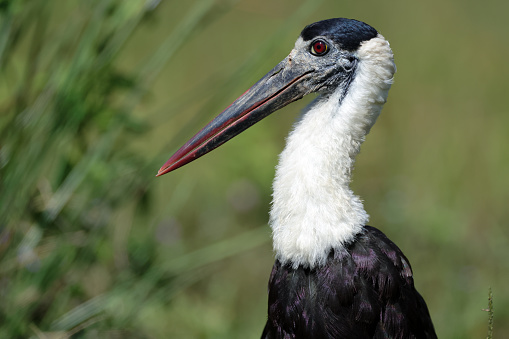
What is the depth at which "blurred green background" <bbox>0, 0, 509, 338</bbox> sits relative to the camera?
2.88 meters

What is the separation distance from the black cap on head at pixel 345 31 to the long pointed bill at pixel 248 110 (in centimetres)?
14

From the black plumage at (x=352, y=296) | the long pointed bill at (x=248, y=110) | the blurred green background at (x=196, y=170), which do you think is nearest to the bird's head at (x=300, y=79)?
the long pointed bill at (x=248, y=110)

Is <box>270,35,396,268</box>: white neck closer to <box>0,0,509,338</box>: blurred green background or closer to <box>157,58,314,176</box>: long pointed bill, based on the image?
<box>157,58,314,176</box>: long pointed bill

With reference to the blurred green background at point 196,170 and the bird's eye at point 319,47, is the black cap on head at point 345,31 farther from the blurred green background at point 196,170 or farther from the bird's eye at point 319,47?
the blurred green background at point 196,170

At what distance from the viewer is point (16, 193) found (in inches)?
110

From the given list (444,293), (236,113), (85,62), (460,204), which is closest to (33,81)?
(85,62)

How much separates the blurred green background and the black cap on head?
0.44 m

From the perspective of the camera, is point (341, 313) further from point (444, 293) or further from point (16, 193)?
point (444, 293)

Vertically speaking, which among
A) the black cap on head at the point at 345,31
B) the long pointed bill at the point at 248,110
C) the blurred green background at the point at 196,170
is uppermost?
the black cap on head at the point at 345,31

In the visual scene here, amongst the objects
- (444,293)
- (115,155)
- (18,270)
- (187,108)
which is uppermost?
(115,155)

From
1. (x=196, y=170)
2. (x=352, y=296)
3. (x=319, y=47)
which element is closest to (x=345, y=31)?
(x=319, y=47)

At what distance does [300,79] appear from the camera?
8.38 ft

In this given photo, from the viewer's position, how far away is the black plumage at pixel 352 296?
2287 millimetres

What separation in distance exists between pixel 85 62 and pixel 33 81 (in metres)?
0.33
